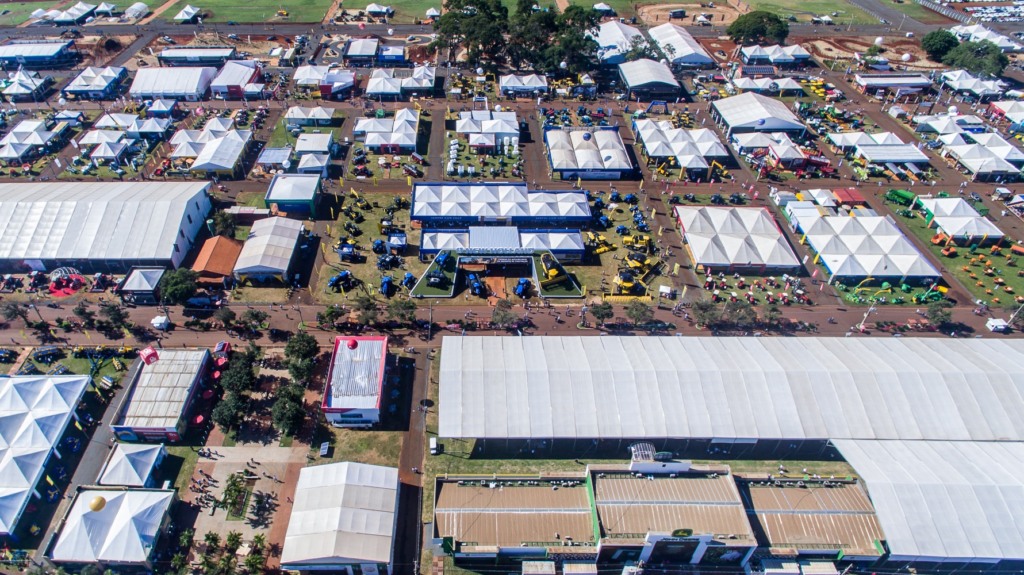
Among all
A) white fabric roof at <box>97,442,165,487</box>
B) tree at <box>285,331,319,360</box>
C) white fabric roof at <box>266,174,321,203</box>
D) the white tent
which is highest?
the white tent

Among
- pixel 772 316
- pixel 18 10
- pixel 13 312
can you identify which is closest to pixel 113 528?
pixel 13 312

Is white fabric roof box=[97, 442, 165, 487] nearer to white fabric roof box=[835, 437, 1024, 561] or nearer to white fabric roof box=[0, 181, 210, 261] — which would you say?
white fabric roof box=[0, 181, 210, 261]

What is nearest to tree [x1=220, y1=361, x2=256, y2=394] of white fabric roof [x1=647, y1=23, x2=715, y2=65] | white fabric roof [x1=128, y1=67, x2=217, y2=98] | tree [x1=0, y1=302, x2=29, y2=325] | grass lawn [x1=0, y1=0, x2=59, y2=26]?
tree [x1=0, y1=302, x2=29, y2=325]

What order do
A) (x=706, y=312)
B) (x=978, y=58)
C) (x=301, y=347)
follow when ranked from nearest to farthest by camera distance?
1. (x=301, y=347)
2. (x=706, y=312)
3. (x=978, y=58)

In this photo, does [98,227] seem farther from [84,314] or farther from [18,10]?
[18,10]

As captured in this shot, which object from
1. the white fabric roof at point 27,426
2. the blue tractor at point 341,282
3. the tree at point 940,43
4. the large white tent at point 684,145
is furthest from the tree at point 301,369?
the tree at point 940,43

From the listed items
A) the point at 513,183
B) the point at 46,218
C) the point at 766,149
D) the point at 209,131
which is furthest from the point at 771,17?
the point at 46,218
